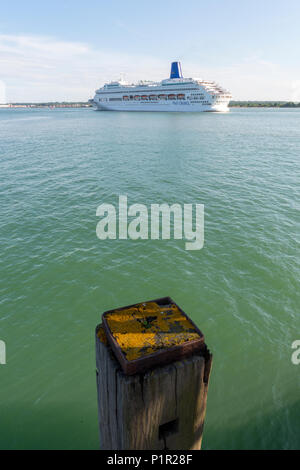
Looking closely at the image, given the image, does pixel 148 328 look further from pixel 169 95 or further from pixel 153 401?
pixel 169 95

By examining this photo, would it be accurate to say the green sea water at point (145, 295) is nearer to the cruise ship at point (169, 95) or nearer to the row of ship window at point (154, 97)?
the cruise ship at point (169, 95)

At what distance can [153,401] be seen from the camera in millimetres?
1967

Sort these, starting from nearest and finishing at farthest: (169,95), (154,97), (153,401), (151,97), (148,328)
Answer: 1. (153,401)
2. (148,328)
3. (169,95)
4. (154,97)
5. (151,97)

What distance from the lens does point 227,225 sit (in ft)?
48.0

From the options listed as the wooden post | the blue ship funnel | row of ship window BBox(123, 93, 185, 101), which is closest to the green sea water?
the wooden post

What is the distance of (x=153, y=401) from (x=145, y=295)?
24.6 feet

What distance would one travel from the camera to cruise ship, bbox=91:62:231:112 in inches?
4503

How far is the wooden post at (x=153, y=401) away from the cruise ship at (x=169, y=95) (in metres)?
128

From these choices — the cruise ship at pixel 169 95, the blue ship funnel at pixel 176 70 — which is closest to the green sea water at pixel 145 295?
the cruise ship at pixel 169 95

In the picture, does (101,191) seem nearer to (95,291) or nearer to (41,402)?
(95,291)

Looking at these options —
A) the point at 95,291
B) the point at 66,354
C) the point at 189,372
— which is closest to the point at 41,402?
the point at 66,354

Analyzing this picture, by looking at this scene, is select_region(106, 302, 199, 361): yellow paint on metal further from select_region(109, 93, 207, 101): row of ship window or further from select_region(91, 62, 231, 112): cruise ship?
select_region(109, 93, 207, 101): row of ship window

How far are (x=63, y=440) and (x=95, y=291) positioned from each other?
4673mm

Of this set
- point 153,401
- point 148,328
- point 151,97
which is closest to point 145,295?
point 148,328
